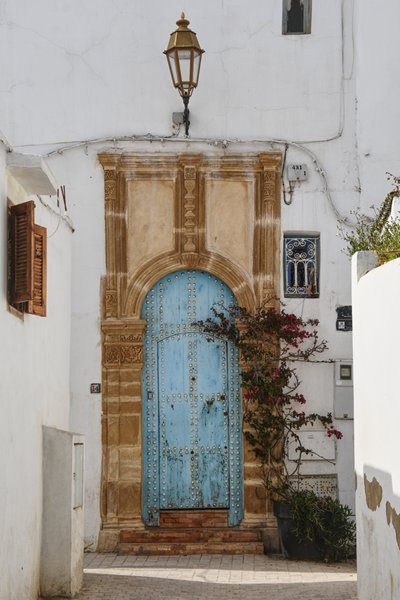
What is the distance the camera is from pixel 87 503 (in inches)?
486

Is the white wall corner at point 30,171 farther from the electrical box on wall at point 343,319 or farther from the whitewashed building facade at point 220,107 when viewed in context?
the electrical box on wall at point 343,319

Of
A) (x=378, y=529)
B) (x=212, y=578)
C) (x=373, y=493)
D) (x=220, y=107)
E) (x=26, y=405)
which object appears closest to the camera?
(x=378, y=529)

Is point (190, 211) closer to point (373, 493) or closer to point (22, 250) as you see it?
point (22, 250)

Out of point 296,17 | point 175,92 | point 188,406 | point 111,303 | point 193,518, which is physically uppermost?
point 296,17

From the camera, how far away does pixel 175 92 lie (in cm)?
1272

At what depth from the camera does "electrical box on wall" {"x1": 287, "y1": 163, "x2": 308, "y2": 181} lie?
12648 mm

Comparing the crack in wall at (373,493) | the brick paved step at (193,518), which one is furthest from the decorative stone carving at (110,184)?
the crack in wall at (373,493)

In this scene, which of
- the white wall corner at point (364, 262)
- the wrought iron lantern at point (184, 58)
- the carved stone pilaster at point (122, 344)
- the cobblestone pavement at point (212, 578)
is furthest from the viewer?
the carved stone pilaster at point (122, 344)

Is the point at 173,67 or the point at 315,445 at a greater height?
the point at 173,67

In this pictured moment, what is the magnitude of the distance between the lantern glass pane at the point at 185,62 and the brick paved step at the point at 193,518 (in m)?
4.83

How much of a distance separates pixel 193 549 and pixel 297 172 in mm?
4399

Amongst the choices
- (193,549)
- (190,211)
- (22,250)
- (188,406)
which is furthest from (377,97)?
(22,250)

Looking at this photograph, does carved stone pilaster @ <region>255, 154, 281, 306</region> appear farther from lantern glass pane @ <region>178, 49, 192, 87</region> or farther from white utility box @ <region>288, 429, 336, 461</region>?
white utility box @ <region>288, 429, 336, 461</region>

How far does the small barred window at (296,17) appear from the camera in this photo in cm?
1278
